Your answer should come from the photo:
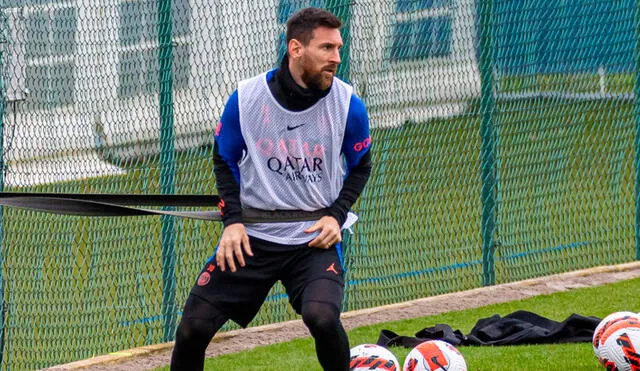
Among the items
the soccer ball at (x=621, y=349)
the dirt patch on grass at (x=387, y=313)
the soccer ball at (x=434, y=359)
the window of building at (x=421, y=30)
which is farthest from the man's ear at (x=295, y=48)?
the window of building at (x=421, y=30)

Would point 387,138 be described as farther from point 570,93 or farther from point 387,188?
point 570,93

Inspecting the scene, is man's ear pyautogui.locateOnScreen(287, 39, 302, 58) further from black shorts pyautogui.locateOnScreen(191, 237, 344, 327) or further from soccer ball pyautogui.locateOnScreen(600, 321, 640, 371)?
soccer ball pyautogui.locateOnScreen(600, 321, 640, 371)

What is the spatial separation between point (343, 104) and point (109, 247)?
120 inches

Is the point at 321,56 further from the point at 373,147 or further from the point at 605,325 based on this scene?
the point at 373,147

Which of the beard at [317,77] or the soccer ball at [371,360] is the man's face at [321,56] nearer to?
the beard at [317,77]

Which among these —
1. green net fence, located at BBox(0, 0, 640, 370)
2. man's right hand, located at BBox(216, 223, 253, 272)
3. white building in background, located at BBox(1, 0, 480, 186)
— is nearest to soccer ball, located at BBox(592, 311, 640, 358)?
man's right hand, located at BBox(216, 223, 253, 272)

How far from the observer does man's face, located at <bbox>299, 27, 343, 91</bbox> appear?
18.0 feet

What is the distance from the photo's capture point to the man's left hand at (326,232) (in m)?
5.52

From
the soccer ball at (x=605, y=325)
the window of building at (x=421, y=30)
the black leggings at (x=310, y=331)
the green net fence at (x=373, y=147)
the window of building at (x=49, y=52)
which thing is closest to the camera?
the black leggings at (x=310, y=331)

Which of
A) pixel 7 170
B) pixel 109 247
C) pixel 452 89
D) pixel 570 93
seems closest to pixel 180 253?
pixel 109 247

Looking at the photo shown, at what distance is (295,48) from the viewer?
18.2ft

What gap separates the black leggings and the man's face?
86 cm

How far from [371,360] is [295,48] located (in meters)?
1.60

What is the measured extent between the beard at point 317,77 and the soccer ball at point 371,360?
1.41 m
